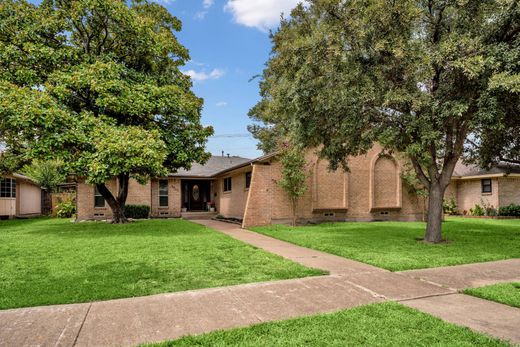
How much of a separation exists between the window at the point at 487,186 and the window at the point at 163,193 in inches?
880

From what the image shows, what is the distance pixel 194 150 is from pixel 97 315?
492 inches

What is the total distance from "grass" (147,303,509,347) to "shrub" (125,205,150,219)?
1978 cm

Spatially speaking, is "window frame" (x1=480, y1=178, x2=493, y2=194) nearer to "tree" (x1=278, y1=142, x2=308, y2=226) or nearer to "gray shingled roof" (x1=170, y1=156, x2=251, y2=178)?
"tree" (x1=278, y1=142, x2=308, y2=226)

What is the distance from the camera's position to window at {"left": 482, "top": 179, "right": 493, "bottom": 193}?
2456 cm

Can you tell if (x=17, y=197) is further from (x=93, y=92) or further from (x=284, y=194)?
(x=284, y=194)

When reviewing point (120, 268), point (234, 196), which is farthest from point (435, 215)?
point (234, 196)

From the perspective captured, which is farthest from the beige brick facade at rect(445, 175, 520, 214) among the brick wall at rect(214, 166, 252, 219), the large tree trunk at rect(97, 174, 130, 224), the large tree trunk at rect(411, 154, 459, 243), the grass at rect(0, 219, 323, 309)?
the large tree trunk at rect(97, 174, 130, 224)

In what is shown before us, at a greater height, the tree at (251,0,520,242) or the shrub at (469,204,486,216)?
the tree at (251,0,520,242)

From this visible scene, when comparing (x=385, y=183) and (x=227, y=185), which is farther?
(x=227, y=185)

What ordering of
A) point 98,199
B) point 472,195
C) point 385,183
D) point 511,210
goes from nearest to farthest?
1. point 385,183
2. point 98,199
3. point 511,210
4. point 472,195

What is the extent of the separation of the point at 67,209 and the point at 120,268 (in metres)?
19.6

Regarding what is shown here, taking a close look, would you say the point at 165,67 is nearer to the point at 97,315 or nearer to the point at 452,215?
the point at 97,315

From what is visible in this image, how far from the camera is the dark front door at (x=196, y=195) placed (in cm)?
2667

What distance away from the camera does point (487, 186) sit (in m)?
24.8
